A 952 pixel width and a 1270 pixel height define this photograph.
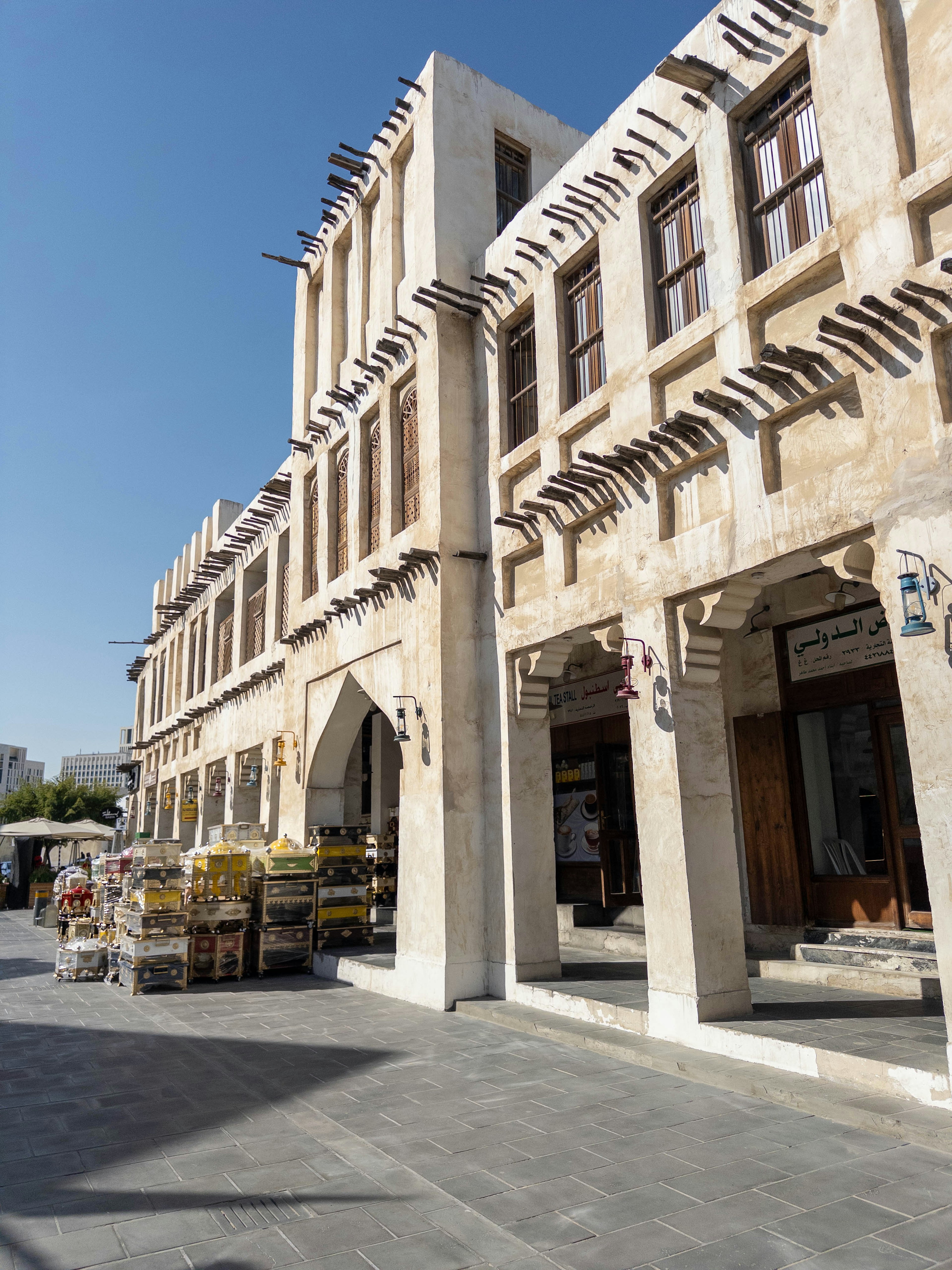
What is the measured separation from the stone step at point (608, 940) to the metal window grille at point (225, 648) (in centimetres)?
1338

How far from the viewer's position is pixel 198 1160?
531cm

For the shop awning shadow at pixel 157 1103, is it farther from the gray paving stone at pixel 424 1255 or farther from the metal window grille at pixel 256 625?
the metal window grille at pixel 256 625

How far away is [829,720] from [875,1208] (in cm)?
716

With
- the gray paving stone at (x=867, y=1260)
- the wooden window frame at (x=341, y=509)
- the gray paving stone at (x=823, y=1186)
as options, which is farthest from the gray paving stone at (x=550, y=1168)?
the wooden window frame at (x=341, y=509)

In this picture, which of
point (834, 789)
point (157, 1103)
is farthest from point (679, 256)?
point (157, 1103)

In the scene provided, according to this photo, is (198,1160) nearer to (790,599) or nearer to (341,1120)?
(341,1120)

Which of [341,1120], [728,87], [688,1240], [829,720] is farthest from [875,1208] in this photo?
[728,87]

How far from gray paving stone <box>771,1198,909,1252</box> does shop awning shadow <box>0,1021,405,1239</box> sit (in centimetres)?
214

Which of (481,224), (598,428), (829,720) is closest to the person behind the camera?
(598,428)

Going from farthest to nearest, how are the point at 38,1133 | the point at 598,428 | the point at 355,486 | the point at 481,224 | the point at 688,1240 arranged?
the point at 355,486, the point at 481,224, the point at 598,428, the point at 38,1133, the point at 688,1240

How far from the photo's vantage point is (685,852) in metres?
7.72

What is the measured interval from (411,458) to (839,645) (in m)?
6.43

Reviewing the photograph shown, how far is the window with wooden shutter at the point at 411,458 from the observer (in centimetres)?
1263

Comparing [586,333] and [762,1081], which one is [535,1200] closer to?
[762,1081]
